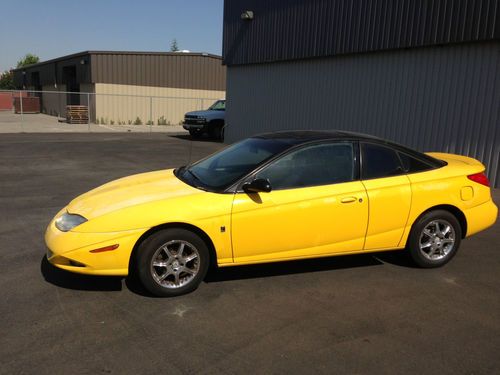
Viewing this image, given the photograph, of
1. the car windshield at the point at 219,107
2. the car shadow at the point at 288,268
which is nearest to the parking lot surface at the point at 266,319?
the car shadow at the point at 288,268

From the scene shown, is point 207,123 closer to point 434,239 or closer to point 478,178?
point 478,178

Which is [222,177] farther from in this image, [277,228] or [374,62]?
[374,62]

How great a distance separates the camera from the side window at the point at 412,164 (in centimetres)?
486

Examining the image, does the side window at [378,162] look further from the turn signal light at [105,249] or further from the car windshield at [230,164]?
the turn signal light at [105,249]

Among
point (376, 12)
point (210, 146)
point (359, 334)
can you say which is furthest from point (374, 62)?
point (359, 334)

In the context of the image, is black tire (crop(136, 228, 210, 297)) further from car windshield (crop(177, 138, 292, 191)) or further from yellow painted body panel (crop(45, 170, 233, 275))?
car windshield (crop(177, 138, 292, 191))

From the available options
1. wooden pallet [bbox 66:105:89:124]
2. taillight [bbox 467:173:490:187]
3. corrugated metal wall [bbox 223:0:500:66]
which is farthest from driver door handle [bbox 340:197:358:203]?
wooden pallet [bbox 66:105:89:124]

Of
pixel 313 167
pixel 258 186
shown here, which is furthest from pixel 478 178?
pixel 258 186

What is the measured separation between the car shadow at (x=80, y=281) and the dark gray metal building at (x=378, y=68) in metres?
8.27

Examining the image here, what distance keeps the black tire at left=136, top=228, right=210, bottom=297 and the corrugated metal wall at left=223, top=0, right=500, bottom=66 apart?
803cm

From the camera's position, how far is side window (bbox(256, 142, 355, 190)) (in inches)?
172

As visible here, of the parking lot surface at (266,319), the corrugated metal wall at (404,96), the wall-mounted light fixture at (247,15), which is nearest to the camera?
the parking lot surface at (266,319)

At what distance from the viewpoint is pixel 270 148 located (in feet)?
15.3

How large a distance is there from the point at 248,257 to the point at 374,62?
9.40 m
